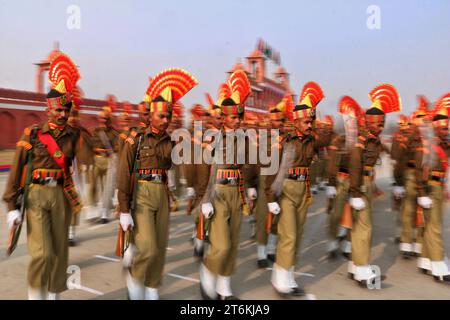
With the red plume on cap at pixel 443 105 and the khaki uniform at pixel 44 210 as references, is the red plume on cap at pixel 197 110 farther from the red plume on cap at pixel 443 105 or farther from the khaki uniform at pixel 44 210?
the khaki uniform at pixel 44 210

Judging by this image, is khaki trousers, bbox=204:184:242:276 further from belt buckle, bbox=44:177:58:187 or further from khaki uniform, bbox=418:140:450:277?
khaki uniform, bbox=418:140:450:277

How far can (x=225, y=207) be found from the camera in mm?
4395

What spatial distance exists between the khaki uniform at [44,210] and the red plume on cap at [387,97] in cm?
449

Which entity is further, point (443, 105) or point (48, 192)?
point (443, 105)

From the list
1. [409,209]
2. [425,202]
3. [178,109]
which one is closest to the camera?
[425,202]

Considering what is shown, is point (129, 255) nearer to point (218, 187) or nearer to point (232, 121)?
point (218, 187)

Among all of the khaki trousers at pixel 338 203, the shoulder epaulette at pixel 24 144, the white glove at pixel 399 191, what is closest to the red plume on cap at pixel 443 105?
the white glove at pixel 399 191

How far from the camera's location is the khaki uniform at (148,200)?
154 inches

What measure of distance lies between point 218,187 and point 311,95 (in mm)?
1967

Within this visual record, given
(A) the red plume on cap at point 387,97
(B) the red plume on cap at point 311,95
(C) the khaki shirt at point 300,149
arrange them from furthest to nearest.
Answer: (A) the red plume on cap at point 387,97 → (B) the red plume on cap at point 311,95 → (C) the khaki shirt at point 300,149

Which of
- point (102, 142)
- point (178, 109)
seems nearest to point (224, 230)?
point (102, 142)

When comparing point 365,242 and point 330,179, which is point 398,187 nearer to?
point 330,179

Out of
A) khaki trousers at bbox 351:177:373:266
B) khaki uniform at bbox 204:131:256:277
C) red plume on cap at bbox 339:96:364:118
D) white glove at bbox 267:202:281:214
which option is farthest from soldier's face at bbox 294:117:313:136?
red plume on cap at bbox 339:96:364:118

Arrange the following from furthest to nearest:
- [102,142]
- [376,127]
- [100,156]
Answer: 1. [100,156]
2. [102,142]
3. [376,127]
